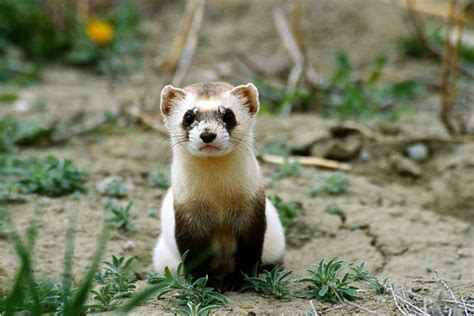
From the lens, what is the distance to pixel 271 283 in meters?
3.52

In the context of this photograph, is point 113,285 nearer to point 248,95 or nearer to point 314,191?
point 248,95

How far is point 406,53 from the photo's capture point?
8664 millimetres

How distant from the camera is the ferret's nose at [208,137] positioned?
10.6 ft

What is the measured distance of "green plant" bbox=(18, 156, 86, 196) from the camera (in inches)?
189

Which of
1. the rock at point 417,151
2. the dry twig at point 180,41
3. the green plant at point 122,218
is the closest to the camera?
the green plant at point 122,218

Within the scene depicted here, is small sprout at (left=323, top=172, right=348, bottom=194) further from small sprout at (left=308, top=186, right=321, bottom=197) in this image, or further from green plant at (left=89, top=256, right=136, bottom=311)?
green plant at (left=89, top=256, right=136, bottom=311)

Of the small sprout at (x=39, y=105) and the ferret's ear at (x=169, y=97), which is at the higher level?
the ferret's ear at (x=169, y=97)

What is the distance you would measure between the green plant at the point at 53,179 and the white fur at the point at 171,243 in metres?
1.19

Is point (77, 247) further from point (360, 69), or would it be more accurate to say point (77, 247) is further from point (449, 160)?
point (360, 69)

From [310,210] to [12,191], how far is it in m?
2.14

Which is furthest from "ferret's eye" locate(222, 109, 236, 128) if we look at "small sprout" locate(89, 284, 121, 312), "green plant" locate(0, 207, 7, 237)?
"green plant" locate(0, 207, 7, 237)

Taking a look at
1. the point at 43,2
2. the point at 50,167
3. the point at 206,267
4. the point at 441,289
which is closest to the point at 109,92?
the point at 43,2

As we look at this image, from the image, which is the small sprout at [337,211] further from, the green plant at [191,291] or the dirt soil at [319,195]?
the green plant at [191,291]

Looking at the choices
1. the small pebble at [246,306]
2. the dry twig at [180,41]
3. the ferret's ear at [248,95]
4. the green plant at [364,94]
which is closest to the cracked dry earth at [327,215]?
the small pebble at [246,306]
